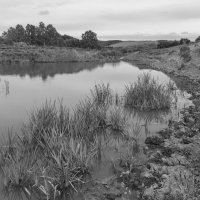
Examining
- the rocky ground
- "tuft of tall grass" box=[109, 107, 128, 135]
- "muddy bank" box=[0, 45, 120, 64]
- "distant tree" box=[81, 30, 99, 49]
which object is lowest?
the rocky ground

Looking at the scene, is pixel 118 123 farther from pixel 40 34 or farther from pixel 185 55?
pixel 40 34

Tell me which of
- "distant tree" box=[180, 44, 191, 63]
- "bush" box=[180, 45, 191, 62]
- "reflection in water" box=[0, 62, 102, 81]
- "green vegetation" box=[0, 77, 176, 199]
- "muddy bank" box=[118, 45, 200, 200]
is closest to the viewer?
"muddy bank" box=[118, 45, 200, 200]

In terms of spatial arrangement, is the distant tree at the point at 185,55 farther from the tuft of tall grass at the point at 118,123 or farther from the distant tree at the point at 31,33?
the distant tree at the point at 31,33

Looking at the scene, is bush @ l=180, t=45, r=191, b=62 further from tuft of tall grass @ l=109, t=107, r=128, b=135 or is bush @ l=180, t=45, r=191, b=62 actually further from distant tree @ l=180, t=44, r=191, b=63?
tuft of tall grass @ l=109, t=107, r=128, b=135

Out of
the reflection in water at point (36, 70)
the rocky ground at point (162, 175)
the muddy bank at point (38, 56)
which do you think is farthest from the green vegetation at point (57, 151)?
the muddy bank at point (38, 56)

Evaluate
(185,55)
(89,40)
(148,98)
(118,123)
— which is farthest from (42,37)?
(118,123)

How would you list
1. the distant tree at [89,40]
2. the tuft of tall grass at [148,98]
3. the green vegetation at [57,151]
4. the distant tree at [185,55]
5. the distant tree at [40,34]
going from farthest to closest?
1. the distant tree at [89,40]
2. the distant tree at [40,34]
3. the distant tree at [185,55]
4. the tuft of tall grass at [148,98]
5. the green vegetation at [57,151]

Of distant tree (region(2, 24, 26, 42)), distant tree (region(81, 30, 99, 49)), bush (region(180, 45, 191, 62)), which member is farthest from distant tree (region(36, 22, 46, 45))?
bush (region(180, 45, 191, 62))

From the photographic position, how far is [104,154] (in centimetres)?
1259

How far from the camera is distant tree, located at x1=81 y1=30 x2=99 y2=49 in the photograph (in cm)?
11631

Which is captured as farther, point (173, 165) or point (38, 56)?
point (38, 56)

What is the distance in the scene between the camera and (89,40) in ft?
388

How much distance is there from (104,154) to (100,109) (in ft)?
13.0

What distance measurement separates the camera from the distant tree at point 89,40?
116312 mm
